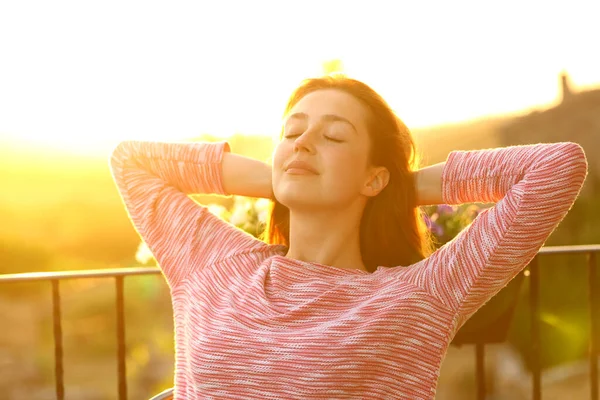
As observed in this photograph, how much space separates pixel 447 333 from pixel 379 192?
0.35 meters

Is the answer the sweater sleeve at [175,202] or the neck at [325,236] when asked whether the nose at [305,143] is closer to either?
the neck at [325,236]

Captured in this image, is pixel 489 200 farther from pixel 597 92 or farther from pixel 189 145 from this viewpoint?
pixel 597 92

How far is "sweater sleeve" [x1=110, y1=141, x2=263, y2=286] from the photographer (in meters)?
1.54

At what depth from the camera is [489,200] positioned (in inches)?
55.6

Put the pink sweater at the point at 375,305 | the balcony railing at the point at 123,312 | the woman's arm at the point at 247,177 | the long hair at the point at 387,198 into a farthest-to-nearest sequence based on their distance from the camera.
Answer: the balcony railing at the point at 123,312 < the woman's arm at the point at 247,177 < the long hair at the point at 387,198 < the pink sweater at the point at 375,305

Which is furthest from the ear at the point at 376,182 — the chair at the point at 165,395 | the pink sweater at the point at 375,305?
the chair at the point at 165,395

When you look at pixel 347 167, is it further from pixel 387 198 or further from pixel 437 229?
pixel 437 229

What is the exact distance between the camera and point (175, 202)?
159 centimetres

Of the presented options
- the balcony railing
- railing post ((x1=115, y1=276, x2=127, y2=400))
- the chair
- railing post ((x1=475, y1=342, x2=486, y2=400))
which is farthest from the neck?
railing post ((x1=475, y1=342, x2=486, y2=400))

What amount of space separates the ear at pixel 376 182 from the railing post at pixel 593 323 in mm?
1083

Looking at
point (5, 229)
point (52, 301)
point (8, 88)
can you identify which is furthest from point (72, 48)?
point (5, 229)

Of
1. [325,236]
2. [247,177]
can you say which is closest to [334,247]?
[325,236]

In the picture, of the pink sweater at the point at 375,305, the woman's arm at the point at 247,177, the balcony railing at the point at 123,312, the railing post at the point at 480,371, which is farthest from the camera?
the railing post at the point at 480,371

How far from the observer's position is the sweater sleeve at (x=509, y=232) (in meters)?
1.27
